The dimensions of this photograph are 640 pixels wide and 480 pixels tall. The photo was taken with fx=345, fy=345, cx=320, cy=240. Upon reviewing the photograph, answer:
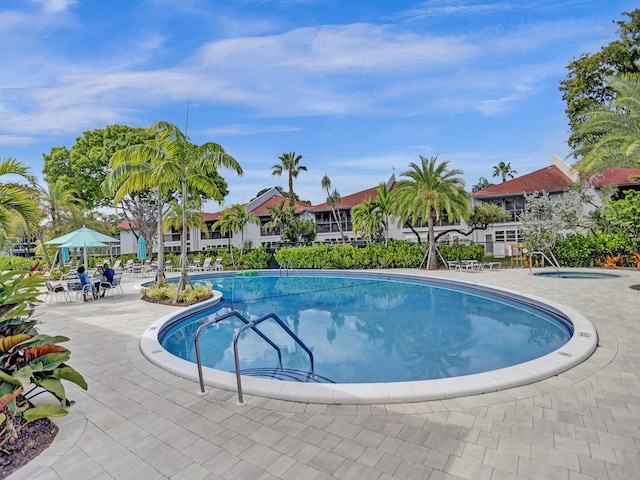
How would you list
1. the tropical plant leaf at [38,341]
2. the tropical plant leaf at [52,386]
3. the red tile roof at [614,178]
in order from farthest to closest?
the red tile roof at [614,178]
the tropical plant leaf at [38,341]
the tropical plant leaf at [52,386]

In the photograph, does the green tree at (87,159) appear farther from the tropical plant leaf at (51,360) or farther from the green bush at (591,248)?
the green bush at (591,248)

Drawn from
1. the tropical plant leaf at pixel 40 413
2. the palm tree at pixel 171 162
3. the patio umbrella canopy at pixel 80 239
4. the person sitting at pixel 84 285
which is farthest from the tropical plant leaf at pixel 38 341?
the patio umbrella canopy at pixel 80 239

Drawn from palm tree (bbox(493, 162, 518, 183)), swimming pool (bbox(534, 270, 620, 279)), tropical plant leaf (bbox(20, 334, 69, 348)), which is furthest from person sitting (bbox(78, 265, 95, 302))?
palm tree (bbox(493, 162, 518, 183))

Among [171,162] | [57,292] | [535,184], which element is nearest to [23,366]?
[171,162]

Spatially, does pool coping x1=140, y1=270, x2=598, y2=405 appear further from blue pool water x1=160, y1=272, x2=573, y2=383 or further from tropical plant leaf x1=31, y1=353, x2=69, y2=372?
tropical plant leaf x1=31, y1=353, x2=69, y2=372

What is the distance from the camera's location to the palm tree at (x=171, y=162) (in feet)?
35.0

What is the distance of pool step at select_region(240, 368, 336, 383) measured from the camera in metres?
5.81

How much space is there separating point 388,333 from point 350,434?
5619 millimetres

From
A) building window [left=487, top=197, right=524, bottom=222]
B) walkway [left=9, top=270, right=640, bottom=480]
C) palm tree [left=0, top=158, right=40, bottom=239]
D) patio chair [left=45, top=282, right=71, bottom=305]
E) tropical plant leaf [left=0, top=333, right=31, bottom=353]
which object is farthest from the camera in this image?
building window [left=487, top=197, right=524, bottom=222]

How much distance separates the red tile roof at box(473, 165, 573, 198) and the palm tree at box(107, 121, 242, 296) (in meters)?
28.4

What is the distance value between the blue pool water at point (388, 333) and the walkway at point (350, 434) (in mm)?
2004

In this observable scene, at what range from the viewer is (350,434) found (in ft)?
11.0

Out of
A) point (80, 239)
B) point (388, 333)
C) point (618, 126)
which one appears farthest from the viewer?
point (80, 239)

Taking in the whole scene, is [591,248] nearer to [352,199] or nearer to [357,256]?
[357,256]
